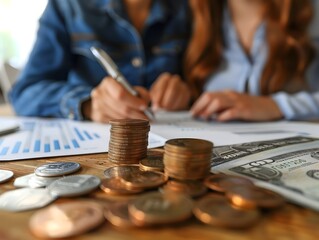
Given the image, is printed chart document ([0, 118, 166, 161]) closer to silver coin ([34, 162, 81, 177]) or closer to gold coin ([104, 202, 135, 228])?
silver coin ([34, 162, 81, 177])

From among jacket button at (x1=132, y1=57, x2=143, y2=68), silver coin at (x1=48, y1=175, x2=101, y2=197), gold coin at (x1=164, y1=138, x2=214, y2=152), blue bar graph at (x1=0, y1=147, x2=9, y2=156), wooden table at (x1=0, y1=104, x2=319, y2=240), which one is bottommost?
wooden table at (x1=0, y1=104, x2=319, y2=240)

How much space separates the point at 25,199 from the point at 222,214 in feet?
0.51

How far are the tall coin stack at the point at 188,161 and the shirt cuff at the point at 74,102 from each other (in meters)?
0.41

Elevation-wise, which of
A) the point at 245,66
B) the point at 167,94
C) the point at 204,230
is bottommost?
the point at 204,230

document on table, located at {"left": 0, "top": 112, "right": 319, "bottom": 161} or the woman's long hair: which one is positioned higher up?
the woman's long hair

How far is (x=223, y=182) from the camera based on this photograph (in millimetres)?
266

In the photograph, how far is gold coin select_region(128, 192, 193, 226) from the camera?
0.68ft

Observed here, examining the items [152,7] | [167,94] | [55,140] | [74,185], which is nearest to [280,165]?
[74,185]

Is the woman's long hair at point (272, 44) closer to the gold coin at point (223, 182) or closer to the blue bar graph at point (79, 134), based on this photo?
the blue bar graph at point (79, 134)

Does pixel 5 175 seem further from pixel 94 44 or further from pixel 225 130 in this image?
pixel 94 44

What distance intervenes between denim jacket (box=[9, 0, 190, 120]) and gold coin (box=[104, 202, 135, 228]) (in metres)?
0.62

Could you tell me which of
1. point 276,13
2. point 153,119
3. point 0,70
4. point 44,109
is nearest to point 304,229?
point 153,119

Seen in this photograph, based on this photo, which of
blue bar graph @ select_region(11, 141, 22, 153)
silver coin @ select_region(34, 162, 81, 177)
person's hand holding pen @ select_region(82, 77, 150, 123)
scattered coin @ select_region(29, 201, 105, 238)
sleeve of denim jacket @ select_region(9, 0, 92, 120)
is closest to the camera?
scattered coin @ select_region(29, 201, 105, 238)

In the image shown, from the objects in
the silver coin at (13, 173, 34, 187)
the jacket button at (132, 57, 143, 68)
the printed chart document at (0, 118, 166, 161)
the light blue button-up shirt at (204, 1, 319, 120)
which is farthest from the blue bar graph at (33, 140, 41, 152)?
the light blue button-up shirt at (204, 1, 319, 120)
